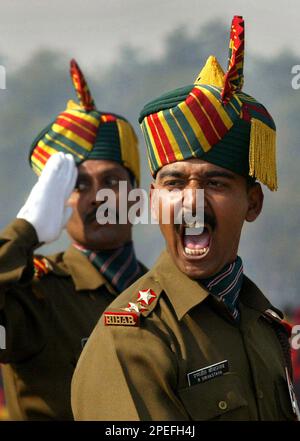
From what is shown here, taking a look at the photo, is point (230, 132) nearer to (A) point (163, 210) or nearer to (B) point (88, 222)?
(A) point (163, 210)

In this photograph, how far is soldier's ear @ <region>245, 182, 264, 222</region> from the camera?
3.55 metres

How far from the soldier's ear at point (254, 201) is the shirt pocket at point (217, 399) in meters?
0.60

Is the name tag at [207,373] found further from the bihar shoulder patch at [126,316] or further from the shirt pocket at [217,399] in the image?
the bihar shoulder patch at [126,316]

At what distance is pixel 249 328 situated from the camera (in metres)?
3.55

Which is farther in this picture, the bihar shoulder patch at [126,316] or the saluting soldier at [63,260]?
the saluting soldier at [63,260]

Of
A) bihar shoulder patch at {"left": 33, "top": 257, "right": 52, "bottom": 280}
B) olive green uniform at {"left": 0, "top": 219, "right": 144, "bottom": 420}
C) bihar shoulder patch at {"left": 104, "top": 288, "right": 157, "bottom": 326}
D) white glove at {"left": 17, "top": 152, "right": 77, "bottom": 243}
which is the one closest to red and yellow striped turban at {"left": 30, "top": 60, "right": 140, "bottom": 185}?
white glove at {"left": 17, "top": 152, "right": 77, "bottom": 243}

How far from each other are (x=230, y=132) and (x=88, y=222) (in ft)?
5.91

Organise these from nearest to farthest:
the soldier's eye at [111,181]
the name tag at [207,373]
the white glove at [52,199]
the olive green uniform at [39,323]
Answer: the name tag at [207,373]
the olive green uniform at [39,323]
the white glove at [52,199]
the soldier's eye at [111,181]

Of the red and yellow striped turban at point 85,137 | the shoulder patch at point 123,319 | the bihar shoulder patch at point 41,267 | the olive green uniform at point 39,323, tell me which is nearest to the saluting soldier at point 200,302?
the shoulder patch at point 123,319

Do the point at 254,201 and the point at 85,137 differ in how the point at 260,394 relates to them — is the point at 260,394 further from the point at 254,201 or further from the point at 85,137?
the point at 85,137

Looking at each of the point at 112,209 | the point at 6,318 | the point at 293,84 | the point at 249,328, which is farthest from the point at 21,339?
the point at 293,84

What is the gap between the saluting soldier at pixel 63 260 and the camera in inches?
178

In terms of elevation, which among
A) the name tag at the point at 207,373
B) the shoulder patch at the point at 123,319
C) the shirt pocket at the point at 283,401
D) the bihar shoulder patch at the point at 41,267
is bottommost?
the shirt pocket at the point at 283,401

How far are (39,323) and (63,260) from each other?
2.26 ft
